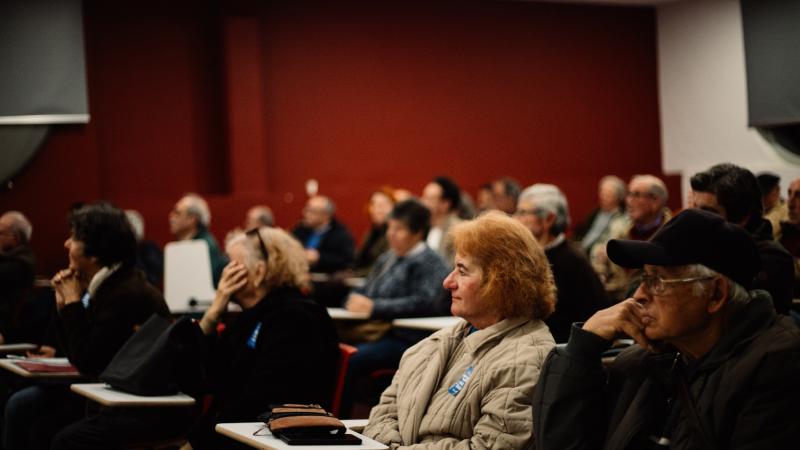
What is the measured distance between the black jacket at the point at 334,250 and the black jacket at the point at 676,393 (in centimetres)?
637

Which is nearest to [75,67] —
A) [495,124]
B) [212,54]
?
[212,54]

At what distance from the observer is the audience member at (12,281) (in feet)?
17.8

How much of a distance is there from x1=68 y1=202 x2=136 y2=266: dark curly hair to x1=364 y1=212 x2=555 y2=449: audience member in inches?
71.2

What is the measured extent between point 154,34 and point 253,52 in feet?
3.10

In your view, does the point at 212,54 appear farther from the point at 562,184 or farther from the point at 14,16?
the point at 562,184

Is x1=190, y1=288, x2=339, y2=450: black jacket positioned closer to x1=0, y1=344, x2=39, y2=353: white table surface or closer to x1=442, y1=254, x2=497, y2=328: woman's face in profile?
x1=442, y1=254, x2=497, y2=328: woman's face in profile

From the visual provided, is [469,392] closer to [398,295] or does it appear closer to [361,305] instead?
[361,305]

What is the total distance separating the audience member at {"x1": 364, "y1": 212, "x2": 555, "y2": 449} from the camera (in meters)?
2.63

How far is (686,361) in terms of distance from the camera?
218cm

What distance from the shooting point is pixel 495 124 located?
1100cm

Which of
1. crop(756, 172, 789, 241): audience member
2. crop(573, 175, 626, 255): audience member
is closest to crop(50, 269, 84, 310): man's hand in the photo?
crop(756, 172, 789, 241): audience member

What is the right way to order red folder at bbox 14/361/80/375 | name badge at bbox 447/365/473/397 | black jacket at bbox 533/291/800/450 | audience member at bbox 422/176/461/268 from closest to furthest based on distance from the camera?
black jacket at bbox 533/291/800/450 < name badge at bbox 447/365/473/397 < red folder at bbox 14/361/80/375 < audience member at bbox 422/176/461/268

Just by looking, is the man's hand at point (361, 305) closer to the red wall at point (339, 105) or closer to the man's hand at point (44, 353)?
the man's hand at point (44, 353)

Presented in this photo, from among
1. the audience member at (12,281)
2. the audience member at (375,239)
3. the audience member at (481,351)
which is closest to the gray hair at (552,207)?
the audience member at (481,351)
